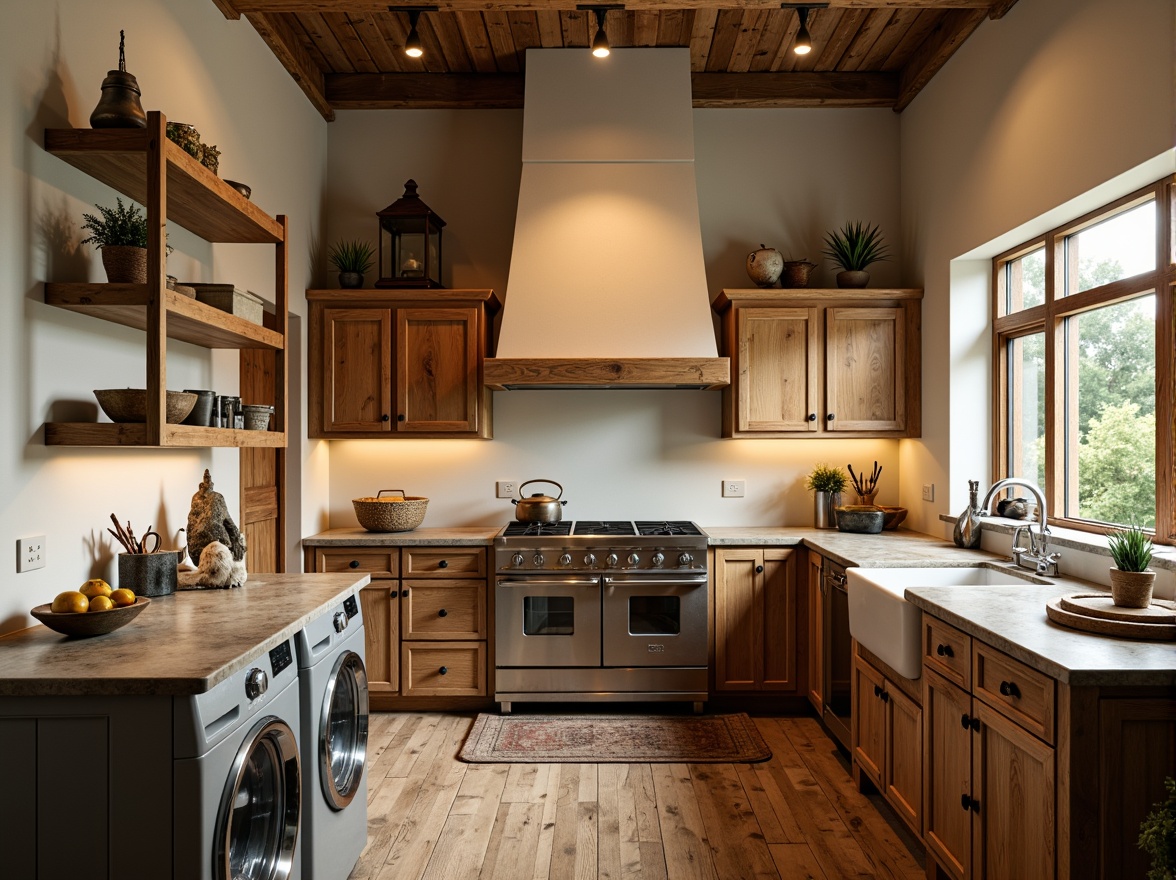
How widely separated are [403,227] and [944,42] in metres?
2.84

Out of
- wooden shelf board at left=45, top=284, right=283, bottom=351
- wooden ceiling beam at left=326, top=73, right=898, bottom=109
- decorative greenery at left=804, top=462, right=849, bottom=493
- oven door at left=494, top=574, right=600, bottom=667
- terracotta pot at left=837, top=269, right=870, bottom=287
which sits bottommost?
oven door at left=494, top=574, right=600, bottom=667

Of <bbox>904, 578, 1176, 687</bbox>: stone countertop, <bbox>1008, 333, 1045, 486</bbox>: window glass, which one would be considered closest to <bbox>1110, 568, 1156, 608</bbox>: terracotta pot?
<bbox>904, 578, 1176, 687</bbox>: stone countertop

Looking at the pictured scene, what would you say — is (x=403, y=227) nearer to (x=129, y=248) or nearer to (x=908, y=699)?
(x=129, y=248)

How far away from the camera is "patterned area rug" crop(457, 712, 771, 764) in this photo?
3.42m

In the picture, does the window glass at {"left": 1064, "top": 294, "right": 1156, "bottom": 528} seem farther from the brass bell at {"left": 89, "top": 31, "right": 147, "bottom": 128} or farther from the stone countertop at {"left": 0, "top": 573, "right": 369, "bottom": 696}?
the brass bell at {"left": 89, "top": 31, "right": 147, "bottom": 128}

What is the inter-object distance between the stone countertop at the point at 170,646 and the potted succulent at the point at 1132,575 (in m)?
2.17

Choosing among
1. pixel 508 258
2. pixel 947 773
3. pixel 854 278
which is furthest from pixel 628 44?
pixel 947 773

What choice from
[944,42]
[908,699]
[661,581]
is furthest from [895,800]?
[944,42]

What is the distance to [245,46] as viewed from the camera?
342 cm

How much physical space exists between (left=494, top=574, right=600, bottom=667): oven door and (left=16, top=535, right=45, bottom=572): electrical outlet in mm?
2132

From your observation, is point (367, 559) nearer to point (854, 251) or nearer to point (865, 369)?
point (865, 369)

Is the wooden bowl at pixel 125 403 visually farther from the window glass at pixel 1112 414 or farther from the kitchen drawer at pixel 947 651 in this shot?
the window glass at pixel 1112 414

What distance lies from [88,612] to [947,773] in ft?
7.61

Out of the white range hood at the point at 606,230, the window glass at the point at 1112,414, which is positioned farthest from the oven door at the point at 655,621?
the window glass at the point at 1112,414
